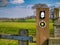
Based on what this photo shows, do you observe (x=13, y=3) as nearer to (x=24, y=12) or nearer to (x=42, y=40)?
(x=24, y=12)

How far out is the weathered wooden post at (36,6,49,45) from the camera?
198 cm

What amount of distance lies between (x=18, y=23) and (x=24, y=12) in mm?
275

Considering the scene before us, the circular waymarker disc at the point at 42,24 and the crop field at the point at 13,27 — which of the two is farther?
the crop field at the point at 13,27

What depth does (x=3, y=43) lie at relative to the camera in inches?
156

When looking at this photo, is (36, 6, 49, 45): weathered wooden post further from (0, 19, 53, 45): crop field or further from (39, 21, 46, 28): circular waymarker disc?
(0, 19, 53, 45): crop field

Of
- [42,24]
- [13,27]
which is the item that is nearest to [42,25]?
[42,24]

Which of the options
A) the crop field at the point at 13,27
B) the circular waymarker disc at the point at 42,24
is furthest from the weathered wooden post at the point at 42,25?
the crop field at the point at 13,27

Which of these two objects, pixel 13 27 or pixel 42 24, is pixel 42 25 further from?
pixel 13 27

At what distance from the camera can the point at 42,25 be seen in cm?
199

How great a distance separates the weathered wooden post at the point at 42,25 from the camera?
1979mm

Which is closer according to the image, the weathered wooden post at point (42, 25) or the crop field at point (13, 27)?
the weathered wooden post at point (42, 25)

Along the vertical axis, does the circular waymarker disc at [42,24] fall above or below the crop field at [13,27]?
above

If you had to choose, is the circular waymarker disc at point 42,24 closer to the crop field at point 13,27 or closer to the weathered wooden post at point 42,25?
the weathered wooden post at point 42,25

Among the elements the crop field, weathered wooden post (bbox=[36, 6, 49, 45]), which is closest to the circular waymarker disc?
weathered wooden post (bbox=[36, 6, 49, 45])
